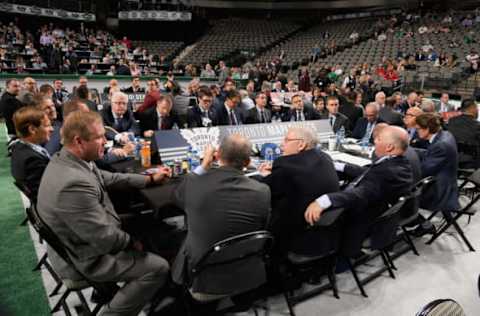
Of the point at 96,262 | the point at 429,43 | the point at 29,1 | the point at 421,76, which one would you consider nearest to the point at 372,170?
the point at 96,262

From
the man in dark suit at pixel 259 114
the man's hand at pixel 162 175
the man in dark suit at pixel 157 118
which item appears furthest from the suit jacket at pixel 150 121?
the man's hand at pixel 162 175

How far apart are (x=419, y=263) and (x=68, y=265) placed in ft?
9.43

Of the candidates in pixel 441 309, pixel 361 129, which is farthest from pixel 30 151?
pixel 361 129

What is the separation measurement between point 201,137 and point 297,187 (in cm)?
132

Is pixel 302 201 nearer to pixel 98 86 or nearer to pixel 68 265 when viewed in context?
pixel 68 265

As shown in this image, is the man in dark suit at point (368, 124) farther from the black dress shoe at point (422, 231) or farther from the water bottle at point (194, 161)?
the water bottle at point (194, 161)

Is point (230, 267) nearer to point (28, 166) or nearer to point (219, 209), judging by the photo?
point (219, 209)

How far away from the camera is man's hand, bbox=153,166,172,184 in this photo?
2646mm

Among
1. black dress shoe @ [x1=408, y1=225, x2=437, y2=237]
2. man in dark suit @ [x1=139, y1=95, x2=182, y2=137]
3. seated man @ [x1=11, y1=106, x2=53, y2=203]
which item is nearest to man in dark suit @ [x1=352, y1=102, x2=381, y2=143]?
black dress shoe @ [x1=408, y1=225, x2=437, y2=237]

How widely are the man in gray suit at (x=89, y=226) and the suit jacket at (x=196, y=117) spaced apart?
278cm

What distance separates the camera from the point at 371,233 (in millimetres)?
2670

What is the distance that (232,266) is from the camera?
1.92 meters

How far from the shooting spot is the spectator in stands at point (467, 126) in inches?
183

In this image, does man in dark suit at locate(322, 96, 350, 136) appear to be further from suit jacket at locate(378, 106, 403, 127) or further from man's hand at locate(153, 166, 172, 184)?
man's hand at locate(153, 166, 172, 184)
